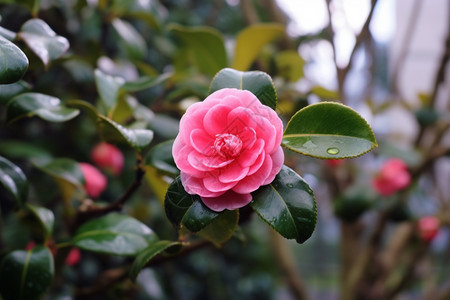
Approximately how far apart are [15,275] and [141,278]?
0.76 meters

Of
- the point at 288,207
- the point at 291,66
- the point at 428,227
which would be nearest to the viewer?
the point at 288,207

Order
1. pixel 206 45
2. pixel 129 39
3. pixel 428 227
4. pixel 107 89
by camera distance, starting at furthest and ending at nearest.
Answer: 1. pixel 428 227
2. pixel 129 39
3. pixel 206 45
4. pixel 107 89

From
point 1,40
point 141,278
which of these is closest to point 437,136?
Result: point 141,278

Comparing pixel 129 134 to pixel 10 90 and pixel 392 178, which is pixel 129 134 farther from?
pixel 392 178

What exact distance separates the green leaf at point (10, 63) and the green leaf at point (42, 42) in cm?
11

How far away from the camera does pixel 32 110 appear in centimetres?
60

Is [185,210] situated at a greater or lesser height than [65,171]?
greater

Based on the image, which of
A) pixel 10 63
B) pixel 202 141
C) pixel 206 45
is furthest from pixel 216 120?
pixel 206 45

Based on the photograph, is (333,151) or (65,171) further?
(65,171)

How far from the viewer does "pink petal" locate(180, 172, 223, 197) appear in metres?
0.45

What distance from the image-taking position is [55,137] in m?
1.40

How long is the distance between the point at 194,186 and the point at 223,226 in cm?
9

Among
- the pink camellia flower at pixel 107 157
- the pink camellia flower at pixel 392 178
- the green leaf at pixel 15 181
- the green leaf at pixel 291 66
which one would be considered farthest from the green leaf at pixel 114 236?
the pink camellia flower at pixel 392 178

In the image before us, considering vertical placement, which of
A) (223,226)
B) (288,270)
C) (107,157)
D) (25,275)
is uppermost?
(223,226)
